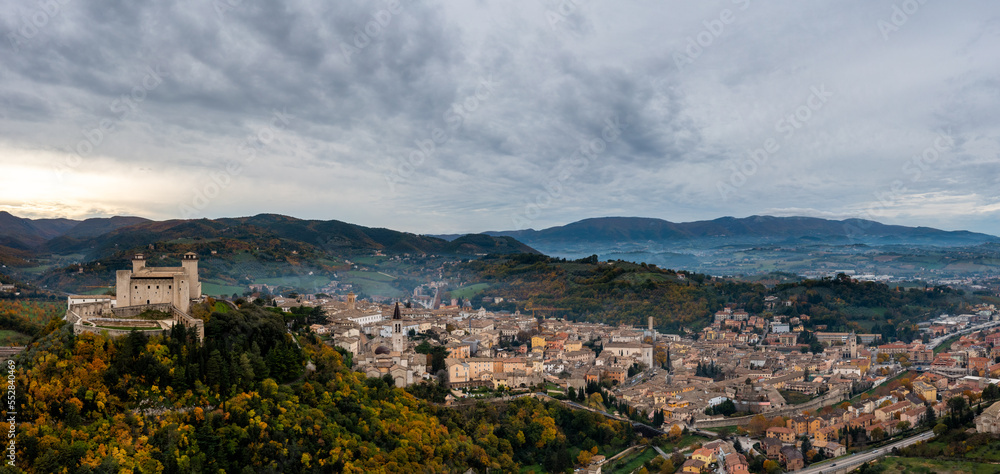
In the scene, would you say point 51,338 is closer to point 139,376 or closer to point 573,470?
point 139,376

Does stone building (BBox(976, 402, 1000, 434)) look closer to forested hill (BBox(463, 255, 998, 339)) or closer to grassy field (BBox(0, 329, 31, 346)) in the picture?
forested hill (BBox(463, 255, 998, 339))

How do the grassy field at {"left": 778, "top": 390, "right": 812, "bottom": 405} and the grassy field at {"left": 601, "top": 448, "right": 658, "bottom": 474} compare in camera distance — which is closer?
the grassy field at {"left": 601, "top": 448, "right": 658, "bottom": 474}

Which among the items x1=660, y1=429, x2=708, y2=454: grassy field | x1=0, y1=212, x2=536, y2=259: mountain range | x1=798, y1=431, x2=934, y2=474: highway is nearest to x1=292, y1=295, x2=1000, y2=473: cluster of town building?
Result: x1=798, y1=431, x2=934, y2=474: highway

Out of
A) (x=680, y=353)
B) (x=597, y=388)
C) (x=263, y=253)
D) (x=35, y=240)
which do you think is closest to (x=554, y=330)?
(x=680, y=353)

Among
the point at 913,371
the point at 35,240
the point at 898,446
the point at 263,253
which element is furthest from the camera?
the point at 35,240

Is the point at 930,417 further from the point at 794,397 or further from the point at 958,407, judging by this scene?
the point at 794,397

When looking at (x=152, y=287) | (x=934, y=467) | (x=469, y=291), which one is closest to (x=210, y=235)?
(x=469, y=291)
